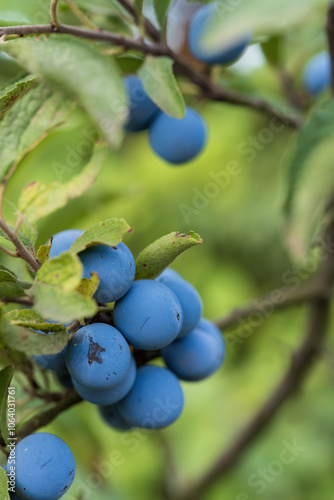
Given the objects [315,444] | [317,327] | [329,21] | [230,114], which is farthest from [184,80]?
[230,114]

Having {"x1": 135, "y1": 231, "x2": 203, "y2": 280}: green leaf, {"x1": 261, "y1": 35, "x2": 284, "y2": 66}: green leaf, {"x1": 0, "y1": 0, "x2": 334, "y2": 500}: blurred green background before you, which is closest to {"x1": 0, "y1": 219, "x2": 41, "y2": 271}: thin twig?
{"x1": 135, "y1": 231, "x2": 203, "y2": 280}: green leaf

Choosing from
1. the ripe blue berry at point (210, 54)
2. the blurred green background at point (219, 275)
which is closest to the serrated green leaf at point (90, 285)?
the blurred green background at point (219, 275)

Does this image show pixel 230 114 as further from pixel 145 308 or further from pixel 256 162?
pixel 145 308

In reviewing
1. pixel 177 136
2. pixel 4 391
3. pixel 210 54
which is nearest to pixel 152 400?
pixel 4 391

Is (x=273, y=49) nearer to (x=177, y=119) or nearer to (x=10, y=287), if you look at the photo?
(x=177, y=119)

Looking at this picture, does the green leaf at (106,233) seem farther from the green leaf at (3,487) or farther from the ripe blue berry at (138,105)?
the ripe blue berry at (138,105)

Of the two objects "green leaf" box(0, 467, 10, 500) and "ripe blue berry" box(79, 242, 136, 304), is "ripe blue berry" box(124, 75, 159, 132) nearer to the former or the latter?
"ripe blue berry" box(79, 242, 136, 304)

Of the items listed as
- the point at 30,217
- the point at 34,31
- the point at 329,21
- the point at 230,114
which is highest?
the point at 34,31
